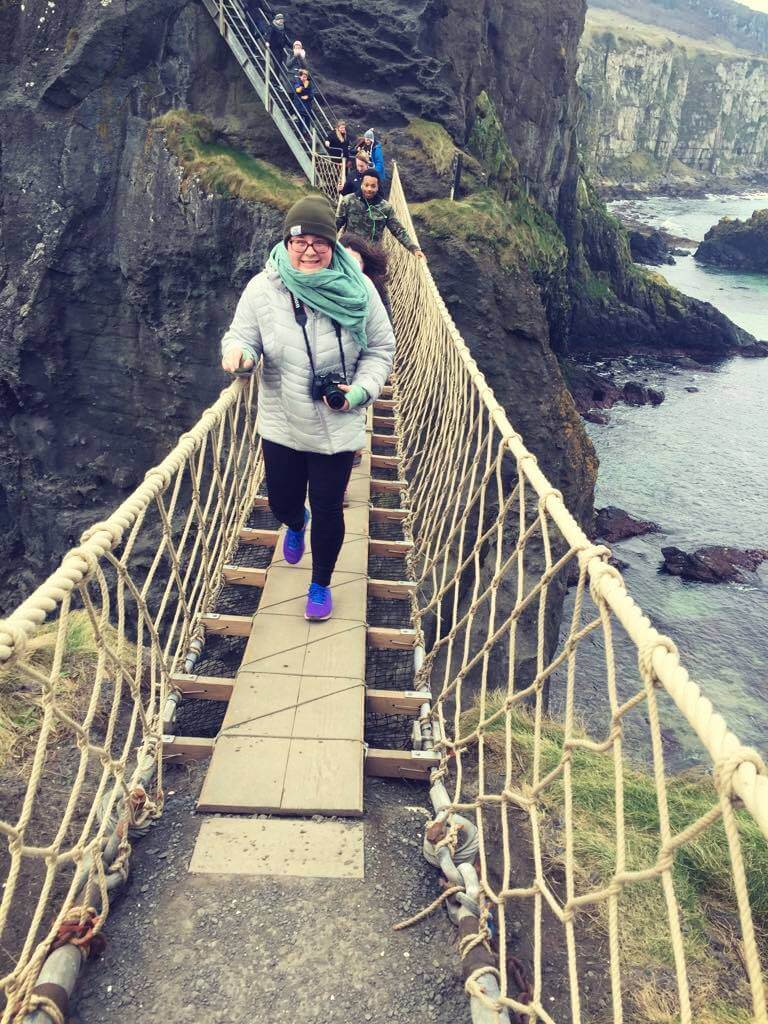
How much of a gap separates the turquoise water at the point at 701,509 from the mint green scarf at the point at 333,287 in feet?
33.2

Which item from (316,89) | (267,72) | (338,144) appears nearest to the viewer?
(338,144)

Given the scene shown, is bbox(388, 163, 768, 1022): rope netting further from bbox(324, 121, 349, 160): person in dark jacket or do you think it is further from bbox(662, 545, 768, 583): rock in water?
bbox(662, 545, 768, 583): rock in water

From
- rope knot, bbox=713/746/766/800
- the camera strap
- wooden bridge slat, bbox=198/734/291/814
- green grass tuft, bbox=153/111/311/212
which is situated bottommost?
wooden bridge slat, bbox=198/734/291/814

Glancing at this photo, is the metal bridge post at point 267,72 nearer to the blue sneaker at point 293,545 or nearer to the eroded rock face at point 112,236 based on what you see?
the eroded rock face at point 112,236

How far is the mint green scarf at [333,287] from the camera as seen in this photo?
7.39ft

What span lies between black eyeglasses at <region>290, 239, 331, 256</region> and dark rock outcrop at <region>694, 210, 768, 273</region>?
4679 cm

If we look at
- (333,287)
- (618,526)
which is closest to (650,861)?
(333,287)

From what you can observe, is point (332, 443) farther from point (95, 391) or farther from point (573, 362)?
point (573, 362)

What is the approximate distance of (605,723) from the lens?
11109mm

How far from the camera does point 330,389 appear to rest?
2361 millimetres

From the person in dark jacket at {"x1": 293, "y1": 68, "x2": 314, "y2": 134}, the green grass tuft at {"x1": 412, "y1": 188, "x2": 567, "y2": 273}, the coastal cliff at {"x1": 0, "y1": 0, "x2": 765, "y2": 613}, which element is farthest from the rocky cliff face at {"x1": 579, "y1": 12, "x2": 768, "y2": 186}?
the person in dark jacket at {"x1": 293, "y1": 68, "x2": 314, "y2": 134}

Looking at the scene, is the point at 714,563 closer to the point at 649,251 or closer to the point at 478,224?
the point at 478,224

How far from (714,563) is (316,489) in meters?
14.4

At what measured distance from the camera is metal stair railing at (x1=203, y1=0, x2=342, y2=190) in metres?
10.4
